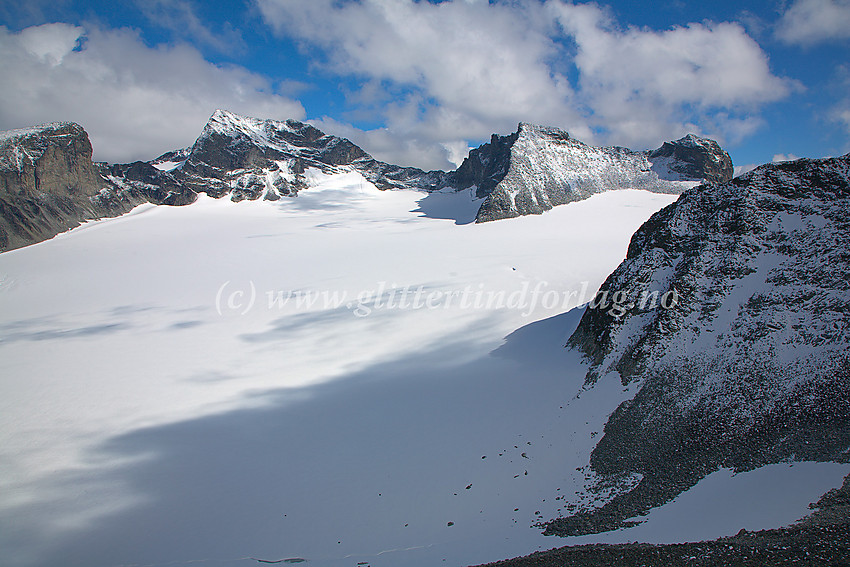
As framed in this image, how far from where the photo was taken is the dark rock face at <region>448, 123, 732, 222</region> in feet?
206

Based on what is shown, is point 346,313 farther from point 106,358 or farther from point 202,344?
point 106,358

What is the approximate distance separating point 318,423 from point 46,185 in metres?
77.0

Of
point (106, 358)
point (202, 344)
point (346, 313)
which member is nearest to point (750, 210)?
point (346, 313)

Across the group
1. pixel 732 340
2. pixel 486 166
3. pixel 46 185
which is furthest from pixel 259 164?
pixel 732 340

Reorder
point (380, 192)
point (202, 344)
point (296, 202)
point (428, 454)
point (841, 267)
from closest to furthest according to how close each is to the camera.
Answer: point (841, 267)
point (428, 454)
point (202, 344)
point (296, 202)
point (380, 192)

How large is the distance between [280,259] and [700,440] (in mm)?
44415

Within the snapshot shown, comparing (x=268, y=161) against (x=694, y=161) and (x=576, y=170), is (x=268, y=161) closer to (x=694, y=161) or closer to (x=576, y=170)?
(x=576, y=170)

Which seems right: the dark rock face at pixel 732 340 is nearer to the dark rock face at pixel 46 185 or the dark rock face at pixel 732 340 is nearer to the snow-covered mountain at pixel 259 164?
the dark rock face at pixel 46 185

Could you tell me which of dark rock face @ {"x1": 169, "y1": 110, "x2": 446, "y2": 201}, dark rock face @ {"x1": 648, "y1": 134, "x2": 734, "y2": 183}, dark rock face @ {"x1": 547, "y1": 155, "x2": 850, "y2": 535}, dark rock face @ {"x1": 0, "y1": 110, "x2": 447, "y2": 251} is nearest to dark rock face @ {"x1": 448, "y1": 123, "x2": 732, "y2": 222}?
dark rock face @ {"x1": 648, "y1": 134, "x2": 734, "y2": 183}

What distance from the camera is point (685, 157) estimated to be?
70438mm

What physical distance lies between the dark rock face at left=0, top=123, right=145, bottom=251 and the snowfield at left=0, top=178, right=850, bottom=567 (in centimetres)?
2951

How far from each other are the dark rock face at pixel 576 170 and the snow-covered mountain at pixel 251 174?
174 millimetres

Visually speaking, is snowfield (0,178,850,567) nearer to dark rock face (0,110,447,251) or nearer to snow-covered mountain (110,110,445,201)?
dark rock face (0,110,447,251)

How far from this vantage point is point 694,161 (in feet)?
228
